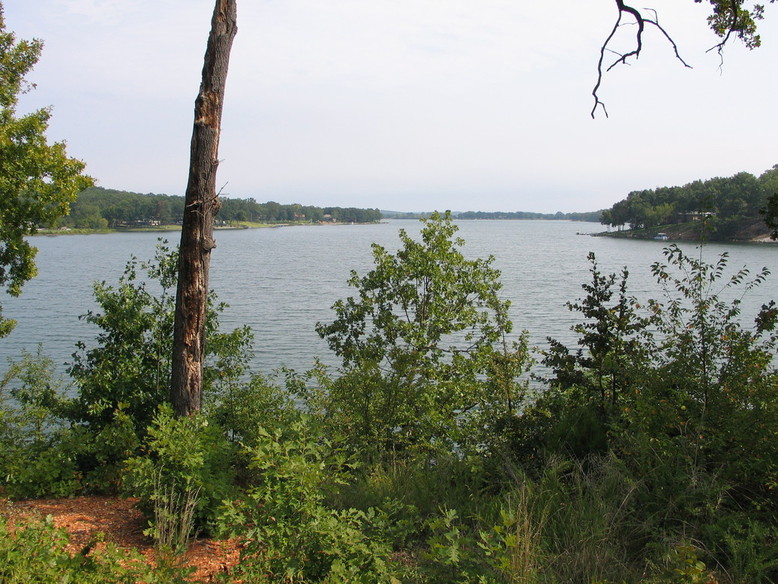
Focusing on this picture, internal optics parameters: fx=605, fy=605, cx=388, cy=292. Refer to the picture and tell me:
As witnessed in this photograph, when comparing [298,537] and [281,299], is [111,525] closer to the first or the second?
[298,537]

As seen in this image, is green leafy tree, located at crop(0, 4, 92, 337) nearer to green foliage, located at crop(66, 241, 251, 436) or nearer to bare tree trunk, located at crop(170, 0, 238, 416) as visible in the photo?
green foliage, located at crop(66, 241, 251, 436)

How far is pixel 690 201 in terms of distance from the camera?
7150cm

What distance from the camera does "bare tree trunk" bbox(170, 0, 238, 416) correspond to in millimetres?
6414

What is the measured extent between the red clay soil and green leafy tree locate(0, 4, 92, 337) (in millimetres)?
7792

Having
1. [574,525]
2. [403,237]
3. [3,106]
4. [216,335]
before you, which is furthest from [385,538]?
[3,106]

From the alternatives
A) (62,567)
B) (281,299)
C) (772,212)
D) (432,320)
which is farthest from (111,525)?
(281,299)

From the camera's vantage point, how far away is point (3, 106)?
12.1 meters

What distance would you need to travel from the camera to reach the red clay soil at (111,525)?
4.45 meters

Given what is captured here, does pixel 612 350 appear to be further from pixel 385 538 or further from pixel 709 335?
pixel 385 538

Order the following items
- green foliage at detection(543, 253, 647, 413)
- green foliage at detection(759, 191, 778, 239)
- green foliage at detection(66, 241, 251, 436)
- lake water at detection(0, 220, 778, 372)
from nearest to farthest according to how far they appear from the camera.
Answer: green foliage at detection(759, 191, 778, 239)
green foliage at detection(543, 253, 647, 413)
green foliage at detection(66, 241, 251, 436)
lake water at detection(0, 220, 778, 372)

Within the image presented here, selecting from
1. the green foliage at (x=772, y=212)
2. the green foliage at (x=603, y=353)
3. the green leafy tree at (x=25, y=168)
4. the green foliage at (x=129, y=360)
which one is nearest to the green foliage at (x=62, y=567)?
the green foliage at (x=129, y=360)

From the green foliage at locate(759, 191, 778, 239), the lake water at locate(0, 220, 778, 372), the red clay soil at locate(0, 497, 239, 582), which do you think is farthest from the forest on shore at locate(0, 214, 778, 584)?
the lake water at locate(0, 220, 778, 372)

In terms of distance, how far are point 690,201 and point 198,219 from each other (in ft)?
249

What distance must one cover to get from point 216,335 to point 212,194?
3089 millimetres
